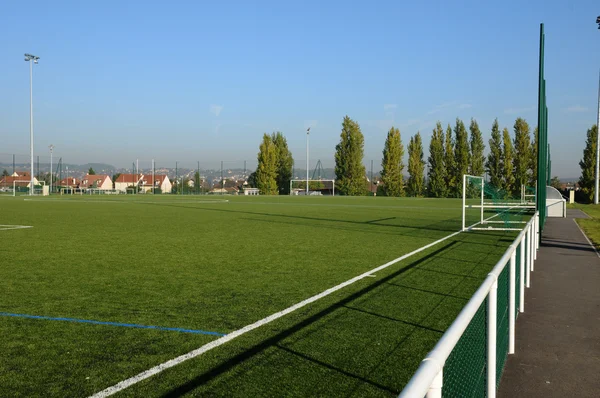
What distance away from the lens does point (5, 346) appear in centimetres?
502

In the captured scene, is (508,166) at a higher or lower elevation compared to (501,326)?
higher

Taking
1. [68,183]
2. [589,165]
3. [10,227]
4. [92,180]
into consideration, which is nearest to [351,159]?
[589,165]

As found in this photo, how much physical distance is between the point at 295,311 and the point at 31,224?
16163 mm

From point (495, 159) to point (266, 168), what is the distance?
30.4 metres

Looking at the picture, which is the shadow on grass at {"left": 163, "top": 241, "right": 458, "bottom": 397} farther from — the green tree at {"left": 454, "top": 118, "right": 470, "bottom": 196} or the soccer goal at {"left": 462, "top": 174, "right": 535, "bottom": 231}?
the green tree at {"left": 454, "top": 118, "right": 470, "bottom": 196}

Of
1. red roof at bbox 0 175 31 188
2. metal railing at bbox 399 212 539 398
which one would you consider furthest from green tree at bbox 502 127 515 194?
red roof at bbox 0 175 31 188

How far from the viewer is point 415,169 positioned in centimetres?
7494

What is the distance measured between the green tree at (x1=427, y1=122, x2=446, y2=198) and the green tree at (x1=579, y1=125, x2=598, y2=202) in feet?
52.2

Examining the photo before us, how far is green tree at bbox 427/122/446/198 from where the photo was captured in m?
71.8

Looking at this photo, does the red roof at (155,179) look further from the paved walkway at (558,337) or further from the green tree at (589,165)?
the paved walkway at (558,337)

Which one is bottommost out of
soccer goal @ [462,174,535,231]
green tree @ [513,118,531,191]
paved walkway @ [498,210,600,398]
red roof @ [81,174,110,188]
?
paved walkway @ [498,210,600,398]

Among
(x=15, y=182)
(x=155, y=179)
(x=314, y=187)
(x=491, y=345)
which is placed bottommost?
(x=491, y=345)

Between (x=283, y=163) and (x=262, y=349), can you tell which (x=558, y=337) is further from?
(x=283, y=163)

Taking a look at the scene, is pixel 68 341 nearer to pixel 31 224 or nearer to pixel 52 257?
pixel 52 257
